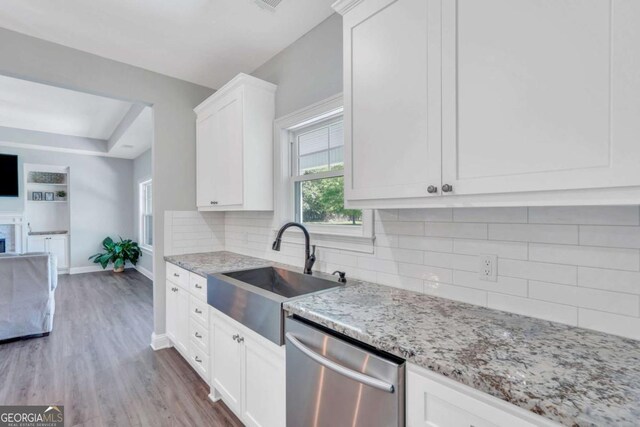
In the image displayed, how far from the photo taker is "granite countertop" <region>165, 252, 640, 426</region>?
0.69 meters

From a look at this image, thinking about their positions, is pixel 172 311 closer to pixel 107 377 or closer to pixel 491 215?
pixel 107 377

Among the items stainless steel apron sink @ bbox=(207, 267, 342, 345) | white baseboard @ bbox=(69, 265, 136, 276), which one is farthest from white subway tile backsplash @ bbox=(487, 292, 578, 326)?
white baseboard @ bbox=(69, 265, 136, 276)

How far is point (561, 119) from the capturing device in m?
0.88

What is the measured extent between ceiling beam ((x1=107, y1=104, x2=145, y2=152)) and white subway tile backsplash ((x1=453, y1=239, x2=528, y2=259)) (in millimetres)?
3984

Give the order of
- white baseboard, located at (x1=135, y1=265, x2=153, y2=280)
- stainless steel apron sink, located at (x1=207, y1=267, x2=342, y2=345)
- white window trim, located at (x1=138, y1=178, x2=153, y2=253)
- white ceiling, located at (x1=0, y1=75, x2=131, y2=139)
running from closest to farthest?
1. stainless steel apron sink, located at (x1=207, y1=267, x2=342, y2=345)
2. white ceiling, located at (x1=0, y1=75, x2=131, y2=139)
3. white baseboard, located at (x1=135, y1=265, x2=153, y2=280)
4. white window trim, located at (x1=138, y1=178, x2=153, y2=253)

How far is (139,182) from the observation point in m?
6.65

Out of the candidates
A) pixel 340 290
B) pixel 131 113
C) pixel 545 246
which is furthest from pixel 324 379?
pixel 131 113

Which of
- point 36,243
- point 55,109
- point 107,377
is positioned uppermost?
point 55,109

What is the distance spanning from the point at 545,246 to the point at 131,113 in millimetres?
5050

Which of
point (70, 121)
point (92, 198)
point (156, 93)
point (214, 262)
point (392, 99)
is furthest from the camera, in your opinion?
point (92, 198)

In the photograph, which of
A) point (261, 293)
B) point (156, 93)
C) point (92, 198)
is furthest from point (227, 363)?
point (92, 198)

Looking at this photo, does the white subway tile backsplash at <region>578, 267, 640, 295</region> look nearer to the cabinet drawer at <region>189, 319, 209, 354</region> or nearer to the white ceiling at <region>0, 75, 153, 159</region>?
the cabinet drawer at <region>189, 319, 209, 354</region>

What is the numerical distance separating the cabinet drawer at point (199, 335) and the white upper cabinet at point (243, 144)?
36.3 inches

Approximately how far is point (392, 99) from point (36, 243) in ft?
25.3
